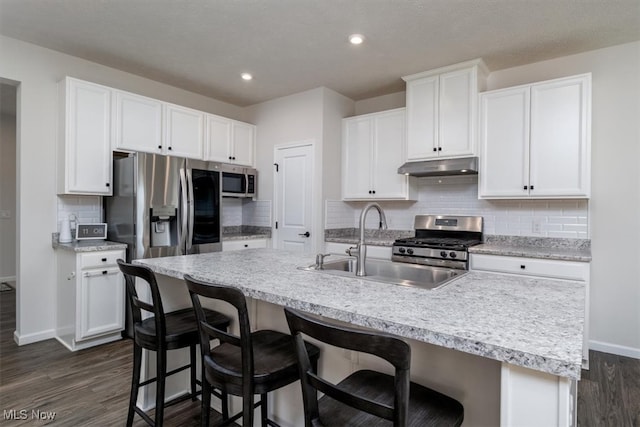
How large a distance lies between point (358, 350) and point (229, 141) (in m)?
4.02

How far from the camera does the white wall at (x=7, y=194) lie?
5191 millimetres

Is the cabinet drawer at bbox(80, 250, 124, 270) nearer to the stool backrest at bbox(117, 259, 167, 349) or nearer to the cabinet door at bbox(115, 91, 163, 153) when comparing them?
the cabinet door at bbox(115, 91, 163, 153)

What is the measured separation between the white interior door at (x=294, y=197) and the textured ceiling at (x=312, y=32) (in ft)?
3.24

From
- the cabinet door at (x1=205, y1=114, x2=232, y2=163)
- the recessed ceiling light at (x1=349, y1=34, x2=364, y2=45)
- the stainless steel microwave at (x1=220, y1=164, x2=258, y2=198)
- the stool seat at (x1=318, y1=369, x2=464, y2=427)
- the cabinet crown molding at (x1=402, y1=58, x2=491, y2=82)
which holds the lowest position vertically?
the stool seat at (x1=318, y1=369, x2=464, y2=427)

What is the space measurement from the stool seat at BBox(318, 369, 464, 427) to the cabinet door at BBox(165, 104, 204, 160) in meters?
3.43

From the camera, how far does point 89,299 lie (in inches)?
119

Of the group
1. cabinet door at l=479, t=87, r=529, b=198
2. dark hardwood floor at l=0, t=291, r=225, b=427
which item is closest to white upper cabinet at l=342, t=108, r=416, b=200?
cabinet door at l=479, t=87, r=529, b=198

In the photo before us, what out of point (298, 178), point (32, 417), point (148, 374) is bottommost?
point (32, 417)

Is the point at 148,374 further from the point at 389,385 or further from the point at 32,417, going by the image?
the point at 389,385

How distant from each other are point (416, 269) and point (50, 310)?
3423mm

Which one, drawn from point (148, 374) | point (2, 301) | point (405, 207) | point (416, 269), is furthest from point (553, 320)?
point (2, 301)

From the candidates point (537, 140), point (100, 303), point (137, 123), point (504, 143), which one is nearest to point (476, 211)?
point (504, 143)

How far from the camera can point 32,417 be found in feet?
6.78

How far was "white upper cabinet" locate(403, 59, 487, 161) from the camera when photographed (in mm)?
3391
